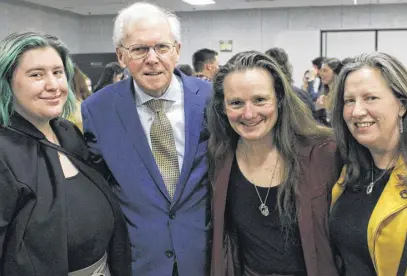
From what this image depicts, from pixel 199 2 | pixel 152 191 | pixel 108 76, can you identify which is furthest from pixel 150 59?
pixel 199 2

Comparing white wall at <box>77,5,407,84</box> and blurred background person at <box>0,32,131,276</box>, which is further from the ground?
white wall at <box>77,5,407,84</box>

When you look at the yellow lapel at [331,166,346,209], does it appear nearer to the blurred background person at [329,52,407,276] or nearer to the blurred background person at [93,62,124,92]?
the blurred background person at [329,52,407,276]

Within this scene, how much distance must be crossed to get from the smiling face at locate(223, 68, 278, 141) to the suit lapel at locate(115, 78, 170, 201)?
368 millimetres

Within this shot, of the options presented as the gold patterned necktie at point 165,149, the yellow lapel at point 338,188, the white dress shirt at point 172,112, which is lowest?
the yellow lapel at point 338,188

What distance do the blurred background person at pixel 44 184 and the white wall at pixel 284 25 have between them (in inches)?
311

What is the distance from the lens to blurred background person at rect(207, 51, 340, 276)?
162cm

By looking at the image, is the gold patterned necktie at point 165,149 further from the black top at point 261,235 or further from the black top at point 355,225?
the black top at point 355,225

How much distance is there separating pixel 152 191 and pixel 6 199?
552mm

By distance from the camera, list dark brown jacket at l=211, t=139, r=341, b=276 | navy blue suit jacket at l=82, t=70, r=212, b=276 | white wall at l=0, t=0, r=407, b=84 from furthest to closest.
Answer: white wall at l=0, t=0, r=407, b=84, navy blue suit jacket at l=82, t=70, r=212, b=276, dark brown jacket at l=211, t=139, r=341, b=276

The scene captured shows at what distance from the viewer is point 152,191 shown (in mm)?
1724

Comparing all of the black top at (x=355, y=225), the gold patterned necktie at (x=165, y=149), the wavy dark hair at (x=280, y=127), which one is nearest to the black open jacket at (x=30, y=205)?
the gold patterned necktie at (x=165, y=149)

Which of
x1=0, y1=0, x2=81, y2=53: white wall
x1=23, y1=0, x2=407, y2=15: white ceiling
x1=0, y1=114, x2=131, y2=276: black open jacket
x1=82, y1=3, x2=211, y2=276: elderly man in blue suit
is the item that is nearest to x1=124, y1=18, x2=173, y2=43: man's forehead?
x1=82, y1=3, x2=211, y2=276: elderly man in blue suit

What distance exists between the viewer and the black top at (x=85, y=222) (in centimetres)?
153

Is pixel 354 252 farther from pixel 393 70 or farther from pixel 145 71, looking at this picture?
pixel 145 71
